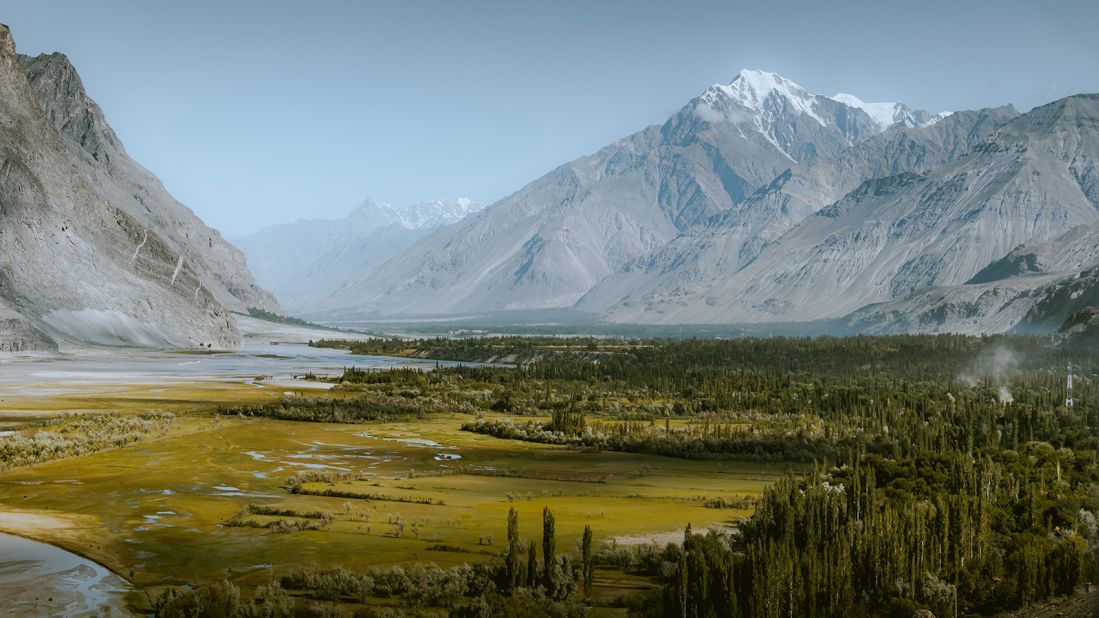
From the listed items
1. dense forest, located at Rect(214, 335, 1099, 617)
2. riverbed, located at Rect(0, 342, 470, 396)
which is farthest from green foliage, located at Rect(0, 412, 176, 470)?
riverbed, located at Rect(0, 342, 470, 396)

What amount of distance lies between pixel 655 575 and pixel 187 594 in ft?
52.0

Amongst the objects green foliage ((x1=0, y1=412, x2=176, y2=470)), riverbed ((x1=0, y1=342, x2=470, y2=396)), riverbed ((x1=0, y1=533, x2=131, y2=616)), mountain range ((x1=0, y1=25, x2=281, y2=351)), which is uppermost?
mountain range ((x1=0, y1=25, x2=281, y2=351))

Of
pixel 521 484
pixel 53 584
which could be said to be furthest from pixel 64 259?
pixel 53 584

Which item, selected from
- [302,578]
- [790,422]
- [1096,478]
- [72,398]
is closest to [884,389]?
[790,422]

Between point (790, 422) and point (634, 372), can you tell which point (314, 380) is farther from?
point (790, 422)

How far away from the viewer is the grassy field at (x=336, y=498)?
134 ft

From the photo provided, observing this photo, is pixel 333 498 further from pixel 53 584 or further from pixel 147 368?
pixel 147 368

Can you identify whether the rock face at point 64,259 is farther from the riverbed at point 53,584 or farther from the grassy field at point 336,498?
the riverbed at point 53,584

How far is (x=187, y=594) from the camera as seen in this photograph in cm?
3391

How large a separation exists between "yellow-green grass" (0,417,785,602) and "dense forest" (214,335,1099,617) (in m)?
5.31

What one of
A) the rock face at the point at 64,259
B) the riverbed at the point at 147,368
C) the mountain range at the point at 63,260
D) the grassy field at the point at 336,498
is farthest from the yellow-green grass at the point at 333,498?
the rock face at the point at 64,259

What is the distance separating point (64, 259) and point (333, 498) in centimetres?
11128

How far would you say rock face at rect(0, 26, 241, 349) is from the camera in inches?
5640

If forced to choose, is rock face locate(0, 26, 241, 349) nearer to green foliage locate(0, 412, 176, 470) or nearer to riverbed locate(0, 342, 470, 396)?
riverbed locate(0, 342, 470, 396)
